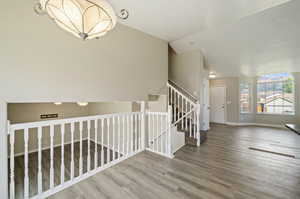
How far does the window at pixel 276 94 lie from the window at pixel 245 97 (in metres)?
0.38

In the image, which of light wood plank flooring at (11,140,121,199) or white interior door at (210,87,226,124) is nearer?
light wood plank flooring at (11,140,121,199)

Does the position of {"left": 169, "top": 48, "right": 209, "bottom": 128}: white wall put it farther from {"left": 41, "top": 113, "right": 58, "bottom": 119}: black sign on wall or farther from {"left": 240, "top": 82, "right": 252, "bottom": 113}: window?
{"left": 41, "top": 113, "right": 58, "bottom": 119}: black sign on wall

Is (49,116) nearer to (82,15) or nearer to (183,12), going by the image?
(82,15)

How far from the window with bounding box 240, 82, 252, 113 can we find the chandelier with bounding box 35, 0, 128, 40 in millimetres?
7006

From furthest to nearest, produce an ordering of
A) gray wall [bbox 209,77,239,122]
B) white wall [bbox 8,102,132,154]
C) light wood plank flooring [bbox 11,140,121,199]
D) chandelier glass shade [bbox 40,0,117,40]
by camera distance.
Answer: gray wall [bbox 209,77,239,122] < white wall [bbox 8,102,132,154] < light wood plank flooring [bbox 11,140,121,199] < chandelier glass shade [bbox 40,0,117,40]

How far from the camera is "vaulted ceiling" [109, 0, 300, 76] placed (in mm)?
2500

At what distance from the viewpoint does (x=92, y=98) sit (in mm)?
2453

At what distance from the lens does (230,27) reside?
3.43 m

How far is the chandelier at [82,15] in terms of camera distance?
1.02 metres

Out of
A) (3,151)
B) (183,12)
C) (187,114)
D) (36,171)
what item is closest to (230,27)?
(183,12)

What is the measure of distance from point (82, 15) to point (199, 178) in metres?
2.53

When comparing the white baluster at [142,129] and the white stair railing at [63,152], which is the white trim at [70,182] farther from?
the white baluster at [142,129]

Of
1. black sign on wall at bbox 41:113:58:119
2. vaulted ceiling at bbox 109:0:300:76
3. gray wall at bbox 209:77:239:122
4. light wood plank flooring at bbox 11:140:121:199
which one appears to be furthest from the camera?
gray wall at bbox 209:77:239:122

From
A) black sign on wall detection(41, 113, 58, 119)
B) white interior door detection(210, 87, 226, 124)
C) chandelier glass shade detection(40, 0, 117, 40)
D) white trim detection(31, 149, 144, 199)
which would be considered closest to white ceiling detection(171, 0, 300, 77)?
white interior door detection(210, 87, 226, 124)
